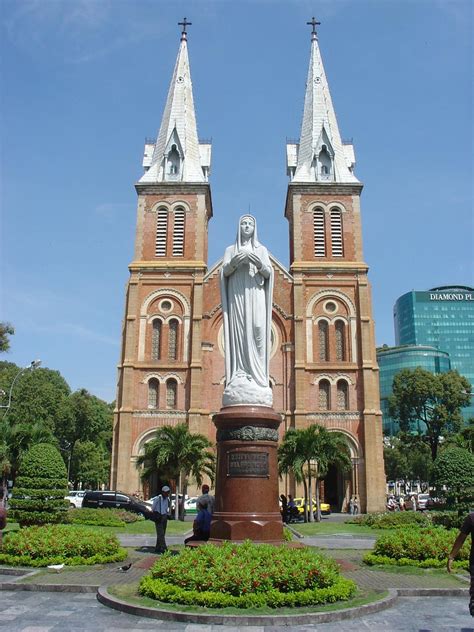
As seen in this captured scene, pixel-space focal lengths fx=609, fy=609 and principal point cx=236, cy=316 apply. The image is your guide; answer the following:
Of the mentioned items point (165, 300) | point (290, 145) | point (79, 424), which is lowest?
point (79, 424)

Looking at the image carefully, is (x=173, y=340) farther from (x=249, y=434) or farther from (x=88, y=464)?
(x=249, y=434)

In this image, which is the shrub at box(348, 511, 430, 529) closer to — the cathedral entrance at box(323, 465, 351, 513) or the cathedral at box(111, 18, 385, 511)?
the cathedral at box(111, 18, 385, 511)

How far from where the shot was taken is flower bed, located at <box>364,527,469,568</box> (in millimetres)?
11016

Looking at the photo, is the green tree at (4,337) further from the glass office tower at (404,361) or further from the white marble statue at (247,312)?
the glass office tower at (404,361)

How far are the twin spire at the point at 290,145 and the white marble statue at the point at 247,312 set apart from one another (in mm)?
30293

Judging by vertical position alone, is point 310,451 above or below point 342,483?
above

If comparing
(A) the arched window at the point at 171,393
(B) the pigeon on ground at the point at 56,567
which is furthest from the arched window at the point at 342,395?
(B) the pigeon on ground at the point at 56,567

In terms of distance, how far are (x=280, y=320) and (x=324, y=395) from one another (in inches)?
212

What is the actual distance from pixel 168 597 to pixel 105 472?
48.4 metres

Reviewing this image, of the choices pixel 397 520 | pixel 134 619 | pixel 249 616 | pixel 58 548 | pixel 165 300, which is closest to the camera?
pixel 249 616

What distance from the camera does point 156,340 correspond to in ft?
124

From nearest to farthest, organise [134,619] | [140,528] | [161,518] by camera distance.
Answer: [134,619] → [161,518] → [140,528]

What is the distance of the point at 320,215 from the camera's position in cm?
4028

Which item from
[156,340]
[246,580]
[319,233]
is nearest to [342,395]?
[319,233]
